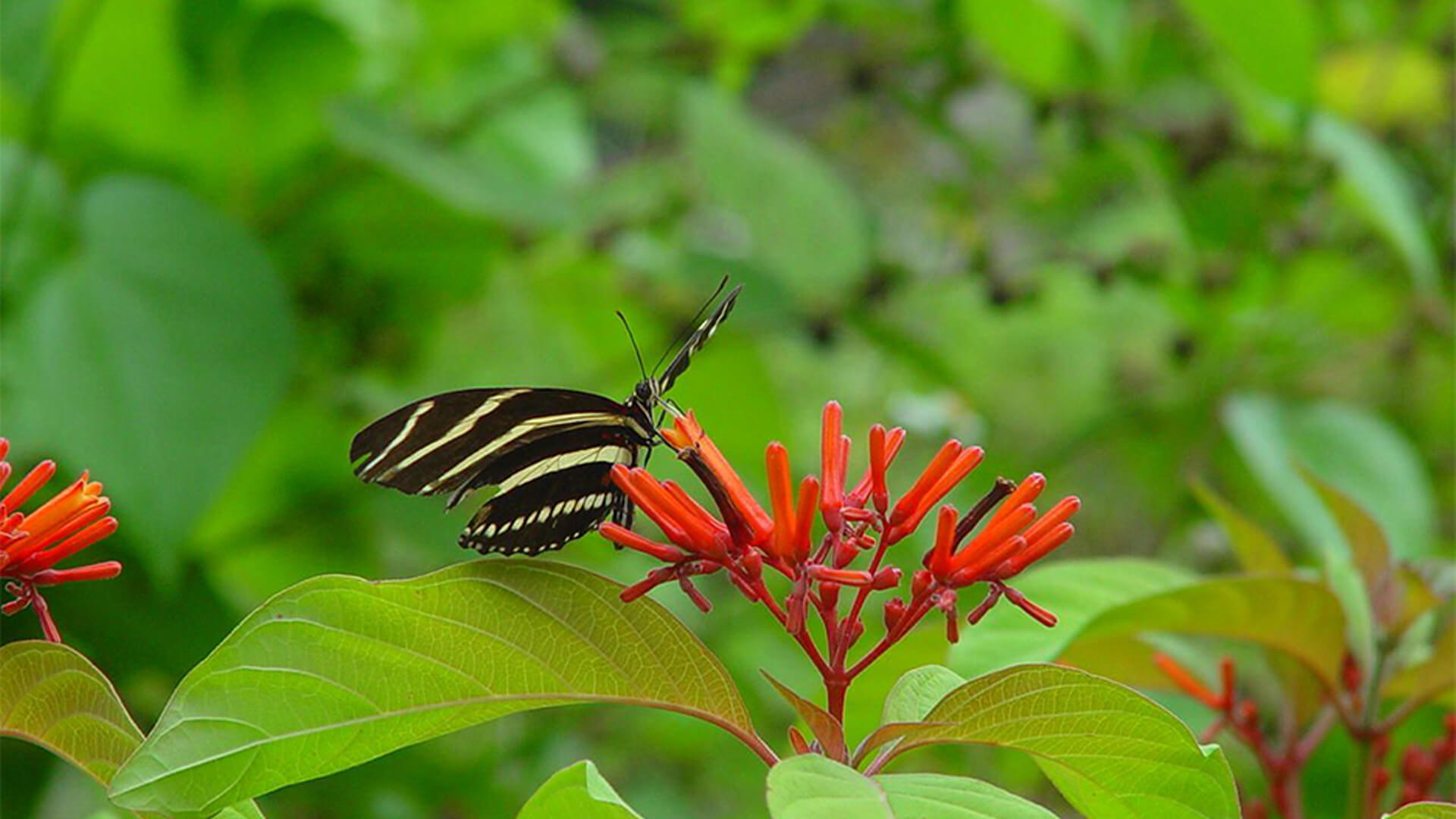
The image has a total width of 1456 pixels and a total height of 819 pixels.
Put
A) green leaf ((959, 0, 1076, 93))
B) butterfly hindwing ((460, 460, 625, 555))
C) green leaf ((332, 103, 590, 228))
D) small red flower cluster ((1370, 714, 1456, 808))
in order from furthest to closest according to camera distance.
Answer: green leaf ((959, 0, 1076, 93))
green leaf ((332, 103, 590, 228))
small red flower cluster ((1370, 714, 1456, 808))
butterfly hindwing ((460, 460, 625, 555))

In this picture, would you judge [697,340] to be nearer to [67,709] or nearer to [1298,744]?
[67,709]

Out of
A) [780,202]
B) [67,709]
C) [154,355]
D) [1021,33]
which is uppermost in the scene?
[1021,33]

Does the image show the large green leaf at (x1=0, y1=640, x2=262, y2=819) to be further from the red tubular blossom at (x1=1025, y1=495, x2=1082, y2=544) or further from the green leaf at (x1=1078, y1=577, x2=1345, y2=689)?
the green leaf at (x1=1078, y1=577, x2=1345, y2=689)

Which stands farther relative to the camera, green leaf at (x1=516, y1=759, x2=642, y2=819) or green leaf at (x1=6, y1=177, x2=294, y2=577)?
green leaf at (x1=6, y1=177, x2=294, y2=577)

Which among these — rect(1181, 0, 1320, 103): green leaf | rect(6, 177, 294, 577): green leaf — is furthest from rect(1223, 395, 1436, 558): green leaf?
rect(6, 177, 294, 577): green leaf

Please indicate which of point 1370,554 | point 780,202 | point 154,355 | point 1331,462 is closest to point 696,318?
point 1370,554

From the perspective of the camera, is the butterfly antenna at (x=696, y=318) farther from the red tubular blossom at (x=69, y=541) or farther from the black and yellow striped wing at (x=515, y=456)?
the red tubular blossom at (x=69, y=541)
